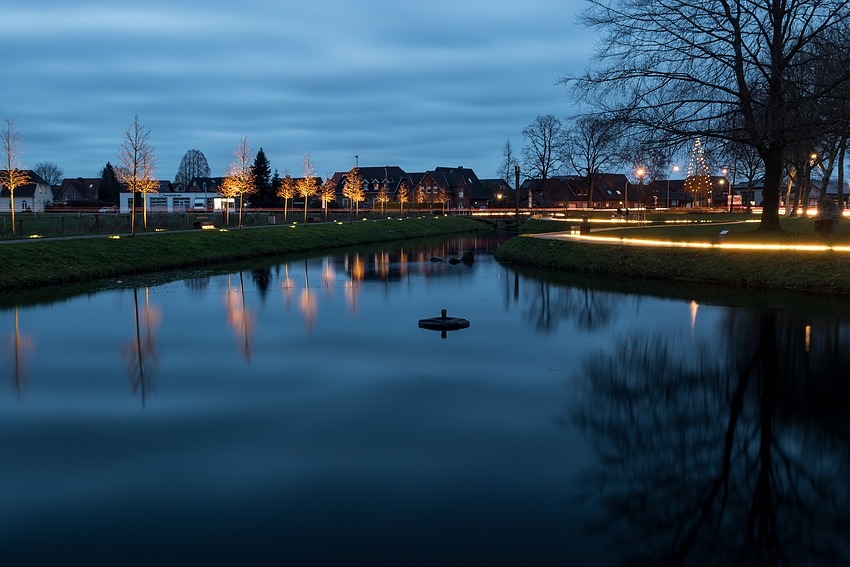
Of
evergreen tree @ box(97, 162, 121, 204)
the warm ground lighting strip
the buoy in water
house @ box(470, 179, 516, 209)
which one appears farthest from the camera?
house @ box(470, 179, 516, 209)

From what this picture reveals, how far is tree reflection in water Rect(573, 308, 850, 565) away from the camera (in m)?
7.70

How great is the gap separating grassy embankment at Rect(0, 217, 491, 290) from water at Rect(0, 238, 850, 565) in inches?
392

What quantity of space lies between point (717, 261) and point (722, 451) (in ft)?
72.1

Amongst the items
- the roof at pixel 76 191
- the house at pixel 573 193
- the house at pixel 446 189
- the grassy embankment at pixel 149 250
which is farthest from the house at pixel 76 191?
the grassy embankment at pixel 149 250

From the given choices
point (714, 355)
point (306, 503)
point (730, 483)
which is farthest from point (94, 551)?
point (714, 355)

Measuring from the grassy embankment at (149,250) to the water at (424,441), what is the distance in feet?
32.6

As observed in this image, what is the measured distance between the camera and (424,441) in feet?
34.7

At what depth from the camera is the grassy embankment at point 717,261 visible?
1050 inches

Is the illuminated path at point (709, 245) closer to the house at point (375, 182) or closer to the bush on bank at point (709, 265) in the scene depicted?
the bush on bank at point (709, 265)

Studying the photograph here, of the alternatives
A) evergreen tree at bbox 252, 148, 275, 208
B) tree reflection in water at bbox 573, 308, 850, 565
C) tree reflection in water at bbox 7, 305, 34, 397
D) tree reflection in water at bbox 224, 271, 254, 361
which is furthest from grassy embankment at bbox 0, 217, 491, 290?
evergreen tree at bbox 252, 148, 275, 208

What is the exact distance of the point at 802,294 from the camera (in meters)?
25.4

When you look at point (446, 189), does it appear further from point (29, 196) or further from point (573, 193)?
point (29, 196)

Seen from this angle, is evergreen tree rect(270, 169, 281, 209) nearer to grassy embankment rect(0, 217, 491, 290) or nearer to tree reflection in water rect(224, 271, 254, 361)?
grassy embankment rect(0, 217, 491, 290)

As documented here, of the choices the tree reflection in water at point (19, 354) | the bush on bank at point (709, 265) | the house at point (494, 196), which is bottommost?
the tree reflection in water at point (19, 354)
